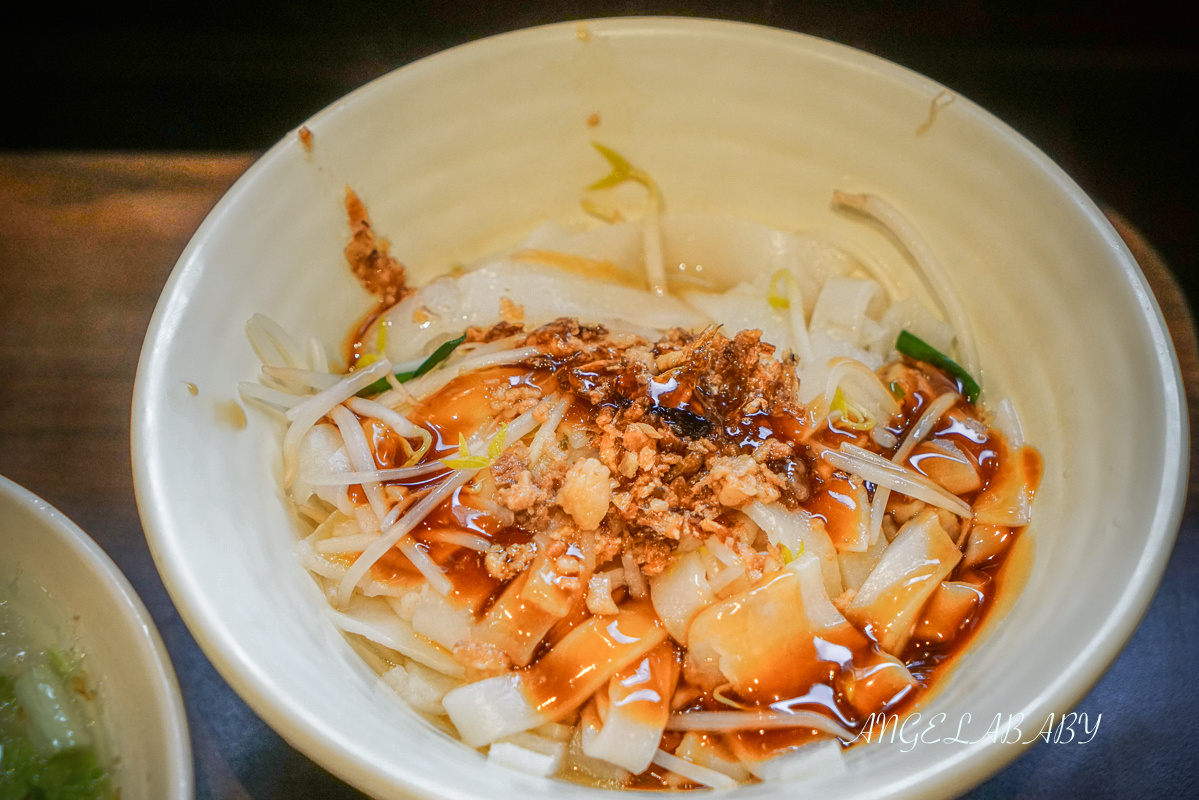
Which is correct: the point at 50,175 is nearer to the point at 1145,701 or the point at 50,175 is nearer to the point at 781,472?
the point at 781,472

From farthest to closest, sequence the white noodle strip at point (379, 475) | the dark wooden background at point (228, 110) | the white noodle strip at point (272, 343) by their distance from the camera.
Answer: the dark wooden background at point (228, 110) < the white noodle strip at point (272, 343) < the white noodle strip at point (379, 475)

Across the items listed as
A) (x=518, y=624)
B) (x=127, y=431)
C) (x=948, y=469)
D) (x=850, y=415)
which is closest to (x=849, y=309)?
(x=850, y=415)

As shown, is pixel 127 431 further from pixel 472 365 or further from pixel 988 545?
pixel 988 545

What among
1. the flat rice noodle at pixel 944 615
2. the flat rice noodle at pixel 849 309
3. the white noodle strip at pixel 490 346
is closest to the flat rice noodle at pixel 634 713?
the flat rice noodle at pixel 944 615

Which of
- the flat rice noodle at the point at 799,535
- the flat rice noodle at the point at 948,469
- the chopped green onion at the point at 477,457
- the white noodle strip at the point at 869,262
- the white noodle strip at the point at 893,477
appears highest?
the white noodle strip at the point at 869,262

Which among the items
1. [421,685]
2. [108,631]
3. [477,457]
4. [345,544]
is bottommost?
[108,631]

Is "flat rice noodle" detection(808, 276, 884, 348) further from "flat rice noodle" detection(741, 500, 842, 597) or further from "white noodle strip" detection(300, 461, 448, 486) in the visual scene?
"white noodle strip" detection(300, 461, 448, 486)

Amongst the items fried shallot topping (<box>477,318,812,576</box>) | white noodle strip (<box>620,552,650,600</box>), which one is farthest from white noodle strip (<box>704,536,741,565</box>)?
white noodle strip (<box>620,552,650,600</box>)

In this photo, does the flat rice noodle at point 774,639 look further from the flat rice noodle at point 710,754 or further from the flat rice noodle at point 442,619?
the flat rice noodle at point 442,619
